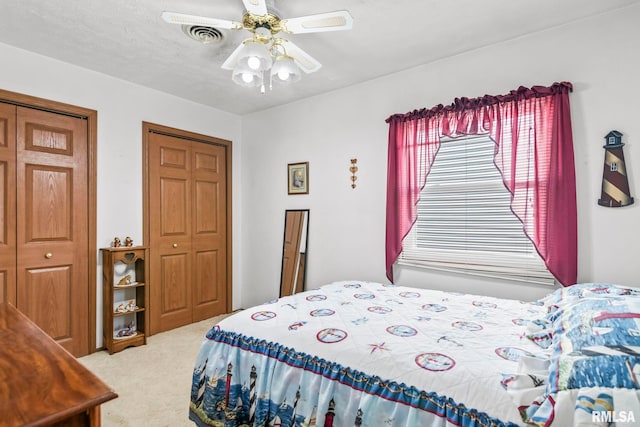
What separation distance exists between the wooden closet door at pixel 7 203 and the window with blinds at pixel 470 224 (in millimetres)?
3205

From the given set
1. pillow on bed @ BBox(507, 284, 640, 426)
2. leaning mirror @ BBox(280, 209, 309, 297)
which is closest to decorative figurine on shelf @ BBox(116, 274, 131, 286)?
leaning mirror @ BBox(280, 209, 309, 297)

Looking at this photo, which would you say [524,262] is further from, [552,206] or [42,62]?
[42,62]

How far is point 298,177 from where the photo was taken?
3768mm

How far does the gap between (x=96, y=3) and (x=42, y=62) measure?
1.16m

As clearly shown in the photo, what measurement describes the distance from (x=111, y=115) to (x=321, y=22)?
2.43 meters

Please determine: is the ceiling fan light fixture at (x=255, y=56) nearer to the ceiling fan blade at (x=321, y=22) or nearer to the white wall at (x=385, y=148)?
the ceiling fan blade at (x=321, y=22)

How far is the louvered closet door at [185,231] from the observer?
11.5 ft

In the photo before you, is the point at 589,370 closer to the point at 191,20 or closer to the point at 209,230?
the point at 191,20

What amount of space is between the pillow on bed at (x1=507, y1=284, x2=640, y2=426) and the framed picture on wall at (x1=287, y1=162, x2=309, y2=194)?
8.90 ft

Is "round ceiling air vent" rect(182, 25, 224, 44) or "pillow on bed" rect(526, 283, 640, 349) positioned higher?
"round ceiling air vent" rect(182, 25, 224, 44)

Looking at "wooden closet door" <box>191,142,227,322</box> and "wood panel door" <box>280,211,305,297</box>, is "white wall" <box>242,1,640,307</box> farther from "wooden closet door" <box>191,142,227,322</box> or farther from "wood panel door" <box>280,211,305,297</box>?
"wooden closet door" <box>191,142,227,322</box>

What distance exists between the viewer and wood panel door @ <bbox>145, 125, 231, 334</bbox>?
3496 millimetres

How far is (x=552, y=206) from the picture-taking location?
2.28 m

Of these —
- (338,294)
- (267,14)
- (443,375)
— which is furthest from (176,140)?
(443,375)
